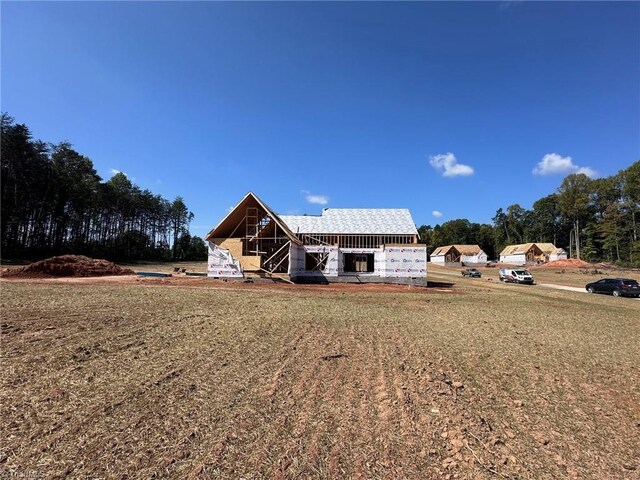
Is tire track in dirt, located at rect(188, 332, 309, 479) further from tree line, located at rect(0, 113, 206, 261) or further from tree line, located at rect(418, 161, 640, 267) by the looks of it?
tree line, located at rect(418, 161, 640, 267)

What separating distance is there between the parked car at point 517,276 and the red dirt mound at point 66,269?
140 feet

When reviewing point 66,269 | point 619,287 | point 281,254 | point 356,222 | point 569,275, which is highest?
point 356,222

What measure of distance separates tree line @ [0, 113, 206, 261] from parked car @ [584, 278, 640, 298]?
70414 mm

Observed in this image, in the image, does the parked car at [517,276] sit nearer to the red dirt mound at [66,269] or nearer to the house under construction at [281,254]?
the house under construction at [281,254]

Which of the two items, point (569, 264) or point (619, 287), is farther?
point (569, 264)

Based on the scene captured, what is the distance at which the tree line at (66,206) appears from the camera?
46.4 metres

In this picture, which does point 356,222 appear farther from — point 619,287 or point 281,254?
point 619,287

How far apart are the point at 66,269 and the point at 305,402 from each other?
29150 millimetres

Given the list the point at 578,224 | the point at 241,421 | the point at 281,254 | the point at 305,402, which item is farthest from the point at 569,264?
the point at 241,421

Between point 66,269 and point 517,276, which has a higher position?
point 66,269

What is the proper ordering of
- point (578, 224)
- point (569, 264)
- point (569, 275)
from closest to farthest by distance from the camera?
1. point (569, 275)
2. point (569, 264)
3. point (578, 224)

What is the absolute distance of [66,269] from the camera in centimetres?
2631

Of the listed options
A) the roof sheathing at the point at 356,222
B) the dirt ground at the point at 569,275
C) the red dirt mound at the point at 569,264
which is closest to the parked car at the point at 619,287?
the dirt ground at the point at 569,275

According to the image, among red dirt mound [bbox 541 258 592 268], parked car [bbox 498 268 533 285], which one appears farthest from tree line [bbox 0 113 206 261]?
red dirt mound [bbox 541 258 592 268]
